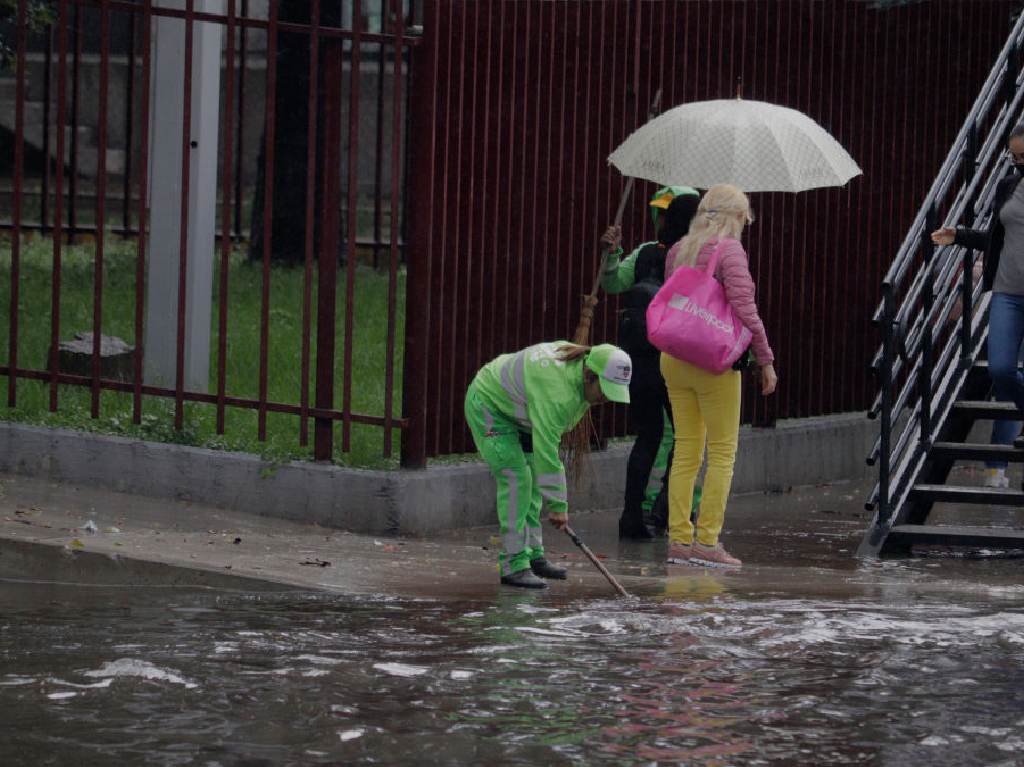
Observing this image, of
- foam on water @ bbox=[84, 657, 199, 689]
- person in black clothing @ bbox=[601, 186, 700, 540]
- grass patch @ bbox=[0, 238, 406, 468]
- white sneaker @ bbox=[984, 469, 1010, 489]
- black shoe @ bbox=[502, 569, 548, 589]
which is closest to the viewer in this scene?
foam on water @ bbox=[84, 657, 199, 689]

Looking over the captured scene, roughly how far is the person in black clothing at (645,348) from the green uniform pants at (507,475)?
145 centimetres

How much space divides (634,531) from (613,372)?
7.21 feet

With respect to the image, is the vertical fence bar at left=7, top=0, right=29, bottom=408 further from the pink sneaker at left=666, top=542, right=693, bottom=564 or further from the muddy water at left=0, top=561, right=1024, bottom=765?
the pink sneaker at left=666, top=542, right=693, bottom=564

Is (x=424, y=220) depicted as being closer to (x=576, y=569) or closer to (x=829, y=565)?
(x=576, y=569)

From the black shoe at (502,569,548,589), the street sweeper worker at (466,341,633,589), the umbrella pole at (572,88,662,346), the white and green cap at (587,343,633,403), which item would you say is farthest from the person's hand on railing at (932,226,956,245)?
the black shoe at (502,569,548,589)

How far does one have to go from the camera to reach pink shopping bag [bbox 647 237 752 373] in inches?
351

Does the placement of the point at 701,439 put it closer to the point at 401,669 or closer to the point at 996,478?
the point at 996,478

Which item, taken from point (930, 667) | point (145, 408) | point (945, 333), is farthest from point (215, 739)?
point (945, 333)

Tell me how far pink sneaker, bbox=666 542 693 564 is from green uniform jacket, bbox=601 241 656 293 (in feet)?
4.63

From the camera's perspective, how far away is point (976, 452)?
391 inches

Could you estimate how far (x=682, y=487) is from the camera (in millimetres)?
9234

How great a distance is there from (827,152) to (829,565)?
199 cm

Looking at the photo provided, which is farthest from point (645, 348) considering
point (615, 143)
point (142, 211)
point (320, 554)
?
point (142, 211)

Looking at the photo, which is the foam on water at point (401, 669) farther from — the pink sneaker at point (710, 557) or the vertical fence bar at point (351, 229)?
the vertical fence bar at point (351, 229)
